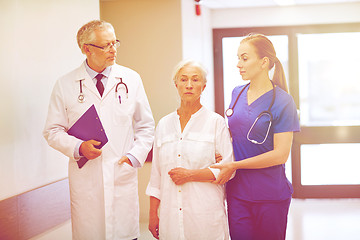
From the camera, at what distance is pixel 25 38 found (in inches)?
98.3

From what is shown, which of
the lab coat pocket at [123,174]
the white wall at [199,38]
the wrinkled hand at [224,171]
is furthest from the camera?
the white wall at [199,38]

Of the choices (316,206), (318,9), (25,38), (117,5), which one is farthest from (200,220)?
(318,9)

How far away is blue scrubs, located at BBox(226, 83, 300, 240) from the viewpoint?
1.97 metres

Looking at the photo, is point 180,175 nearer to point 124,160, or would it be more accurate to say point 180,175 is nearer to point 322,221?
point 124,160

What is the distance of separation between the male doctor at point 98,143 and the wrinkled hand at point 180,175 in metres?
0.36

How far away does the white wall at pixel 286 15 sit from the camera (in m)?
4.99

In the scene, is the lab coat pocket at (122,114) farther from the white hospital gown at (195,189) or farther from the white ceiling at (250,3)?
the white ceiling at (250,3)

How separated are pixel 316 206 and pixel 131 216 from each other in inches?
130

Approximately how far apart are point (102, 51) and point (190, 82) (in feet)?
1.81

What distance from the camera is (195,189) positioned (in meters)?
1.93

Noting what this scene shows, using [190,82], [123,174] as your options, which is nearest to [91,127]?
[123,174]

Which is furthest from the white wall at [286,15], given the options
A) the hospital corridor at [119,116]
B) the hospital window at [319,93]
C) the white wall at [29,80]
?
the white wall at [29,80]

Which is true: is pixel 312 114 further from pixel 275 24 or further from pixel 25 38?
pixel 25 38

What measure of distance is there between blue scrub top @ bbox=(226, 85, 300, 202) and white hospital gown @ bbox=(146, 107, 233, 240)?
110 millimetres
